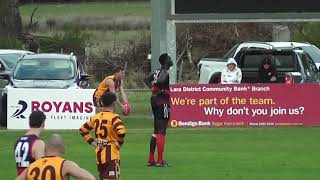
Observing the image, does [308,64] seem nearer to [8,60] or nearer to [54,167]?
[8,60]

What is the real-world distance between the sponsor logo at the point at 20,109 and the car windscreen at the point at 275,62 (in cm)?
815

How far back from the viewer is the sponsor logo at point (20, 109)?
25797mm

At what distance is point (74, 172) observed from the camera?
34.0 feet

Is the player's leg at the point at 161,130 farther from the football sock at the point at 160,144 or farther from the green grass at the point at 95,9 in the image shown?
the green grass at the point at 95,9

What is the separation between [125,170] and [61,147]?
301 inches

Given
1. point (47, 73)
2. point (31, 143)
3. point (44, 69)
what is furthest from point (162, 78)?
point (44, 69)

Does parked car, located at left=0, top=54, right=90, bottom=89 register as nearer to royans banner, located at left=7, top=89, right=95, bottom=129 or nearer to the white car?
royans banner, located at left=7, top=89, right=95, bottom=129

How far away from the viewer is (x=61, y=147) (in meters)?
10.5

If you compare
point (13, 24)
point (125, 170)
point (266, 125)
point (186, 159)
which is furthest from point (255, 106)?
point (13, 24)

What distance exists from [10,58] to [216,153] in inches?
522

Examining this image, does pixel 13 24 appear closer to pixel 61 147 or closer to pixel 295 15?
pixel 295 15

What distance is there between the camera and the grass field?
1764cm

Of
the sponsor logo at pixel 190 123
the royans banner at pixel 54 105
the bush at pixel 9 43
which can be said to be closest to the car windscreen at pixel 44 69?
the royans banner at pixel 54 105

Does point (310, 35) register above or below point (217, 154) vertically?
above
